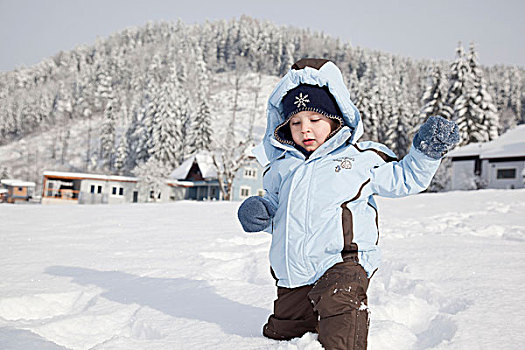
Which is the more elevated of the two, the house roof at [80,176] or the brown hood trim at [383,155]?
the brown hood trim at [383,155]

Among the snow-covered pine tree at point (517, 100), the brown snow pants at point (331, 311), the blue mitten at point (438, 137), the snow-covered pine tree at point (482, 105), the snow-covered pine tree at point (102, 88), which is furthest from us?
the snow-covered pine tree at point (102, 88)

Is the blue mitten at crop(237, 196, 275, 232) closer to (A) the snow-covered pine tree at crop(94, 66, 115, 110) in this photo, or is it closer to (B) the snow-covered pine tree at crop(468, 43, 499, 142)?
(B) the snow-covered pine tree at crop(468, 43, 499, 142)

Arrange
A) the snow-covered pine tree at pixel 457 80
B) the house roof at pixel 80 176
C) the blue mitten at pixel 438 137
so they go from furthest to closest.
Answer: the house roof at pixel 80 176 → the snow-covered pine tree at pixel 457 80 → the blue mitten at pixel 438 137

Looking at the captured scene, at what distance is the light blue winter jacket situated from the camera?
215 centimetres

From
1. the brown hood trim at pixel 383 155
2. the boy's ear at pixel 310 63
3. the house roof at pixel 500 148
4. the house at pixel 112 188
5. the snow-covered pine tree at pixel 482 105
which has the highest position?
the snow-covered pine tree at pixel 482 105

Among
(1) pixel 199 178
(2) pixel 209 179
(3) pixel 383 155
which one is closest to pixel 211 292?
(3) pixel 383 155

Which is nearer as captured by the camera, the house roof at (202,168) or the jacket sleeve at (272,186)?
the jacket sleeve at (272,186)

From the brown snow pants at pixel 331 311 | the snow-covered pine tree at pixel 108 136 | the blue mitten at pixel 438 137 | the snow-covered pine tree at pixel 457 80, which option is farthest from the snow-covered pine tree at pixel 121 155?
the blue mitten at pixel 438 137

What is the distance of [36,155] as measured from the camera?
76062 millimetres

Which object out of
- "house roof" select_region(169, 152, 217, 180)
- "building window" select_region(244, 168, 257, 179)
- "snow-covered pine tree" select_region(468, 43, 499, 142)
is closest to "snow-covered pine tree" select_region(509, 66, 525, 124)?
"snow-covered pine tree" select_region(468, 43, 499, 142)

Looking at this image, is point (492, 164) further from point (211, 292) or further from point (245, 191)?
point (211, 292)

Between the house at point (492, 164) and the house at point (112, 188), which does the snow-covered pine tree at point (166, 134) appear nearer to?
the house at point (112, 188)

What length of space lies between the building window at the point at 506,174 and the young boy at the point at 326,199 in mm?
28895

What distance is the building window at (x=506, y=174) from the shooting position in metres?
26.7
